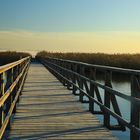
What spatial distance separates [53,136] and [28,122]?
4.53 ft

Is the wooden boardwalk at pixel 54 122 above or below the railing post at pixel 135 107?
below

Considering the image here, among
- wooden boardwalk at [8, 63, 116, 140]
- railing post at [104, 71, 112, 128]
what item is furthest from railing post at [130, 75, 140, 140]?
railing post at [104, 71, 112, 128]

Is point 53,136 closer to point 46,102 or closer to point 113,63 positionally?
point 46,102

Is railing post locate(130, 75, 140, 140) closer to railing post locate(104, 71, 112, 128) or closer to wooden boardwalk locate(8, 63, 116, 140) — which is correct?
wooden boardwalk locate(8, 63, 116, 140)

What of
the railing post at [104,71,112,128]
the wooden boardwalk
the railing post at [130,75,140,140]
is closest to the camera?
the railing post at [130,75,140,140]

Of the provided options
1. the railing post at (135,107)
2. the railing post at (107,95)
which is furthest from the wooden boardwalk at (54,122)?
the railing post at (135,107)

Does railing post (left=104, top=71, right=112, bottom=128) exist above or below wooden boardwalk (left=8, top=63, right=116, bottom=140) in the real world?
above

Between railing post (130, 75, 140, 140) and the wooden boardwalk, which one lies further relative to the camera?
the wooden boardwalk

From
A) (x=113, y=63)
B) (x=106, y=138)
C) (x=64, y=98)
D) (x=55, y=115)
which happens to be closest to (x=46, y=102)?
(x=64, y=98)

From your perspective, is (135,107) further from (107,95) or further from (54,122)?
(54,122)

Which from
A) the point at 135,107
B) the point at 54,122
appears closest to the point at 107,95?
the point at 54,122

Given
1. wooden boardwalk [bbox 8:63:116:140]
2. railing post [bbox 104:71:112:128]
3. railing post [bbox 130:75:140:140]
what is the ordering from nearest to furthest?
railing post [bbox 130:75:140:140]
wooden boardwalk [bbox 8:63:116:140]
railing post [bbox 104:71:112:128]

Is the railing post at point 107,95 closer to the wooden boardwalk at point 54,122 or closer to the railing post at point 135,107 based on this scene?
the wooden boardwalk at point 54,122

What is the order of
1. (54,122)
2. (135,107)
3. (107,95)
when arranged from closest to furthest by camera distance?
(135,107), (107,95), (54,122)
